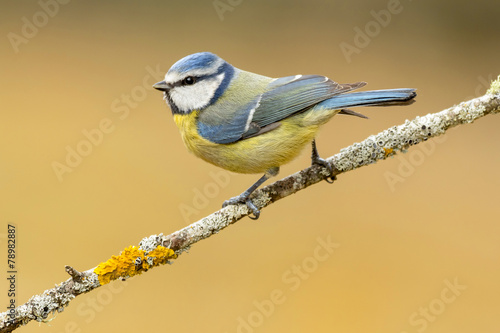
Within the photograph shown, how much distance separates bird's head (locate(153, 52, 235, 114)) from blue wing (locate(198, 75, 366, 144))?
0.32 ft

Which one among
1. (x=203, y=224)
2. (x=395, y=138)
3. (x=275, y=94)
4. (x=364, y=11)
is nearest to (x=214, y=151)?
(x=275, y=94)

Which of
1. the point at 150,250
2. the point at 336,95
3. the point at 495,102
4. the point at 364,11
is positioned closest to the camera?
the point at 150,250

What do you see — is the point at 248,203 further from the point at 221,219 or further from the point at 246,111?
the point at 246,111

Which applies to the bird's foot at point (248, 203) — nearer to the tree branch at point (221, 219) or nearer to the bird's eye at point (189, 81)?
the tree branch at point (221, 219)

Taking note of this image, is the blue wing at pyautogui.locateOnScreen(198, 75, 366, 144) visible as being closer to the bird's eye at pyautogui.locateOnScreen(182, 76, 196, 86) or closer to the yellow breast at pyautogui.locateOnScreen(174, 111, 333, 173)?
the yellow breast at pyautogui.locateOnScreen(174, 111, 333, 173)

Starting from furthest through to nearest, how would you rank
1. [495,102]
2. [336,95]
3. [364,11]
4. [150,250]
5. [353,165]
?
[364,11] → [336,95] → [353,165] → [495,102] → [150,250]

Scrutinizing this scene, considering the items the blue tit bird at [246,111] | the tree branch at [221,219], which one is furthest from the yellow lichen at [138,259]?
the blue tit bird at [246,111]

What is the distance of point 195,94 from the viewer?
2512 millimetres

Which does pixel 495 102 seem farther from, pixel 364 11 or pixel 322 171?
pixel 364 11

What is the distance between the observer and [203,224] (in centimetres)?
200

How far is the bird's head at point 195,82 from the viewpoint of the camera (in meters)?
2.41

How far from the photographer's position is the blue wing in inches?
96.0

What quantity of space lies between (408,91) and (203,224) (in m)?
0.99

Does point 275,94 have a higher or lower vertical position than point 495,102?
higher
